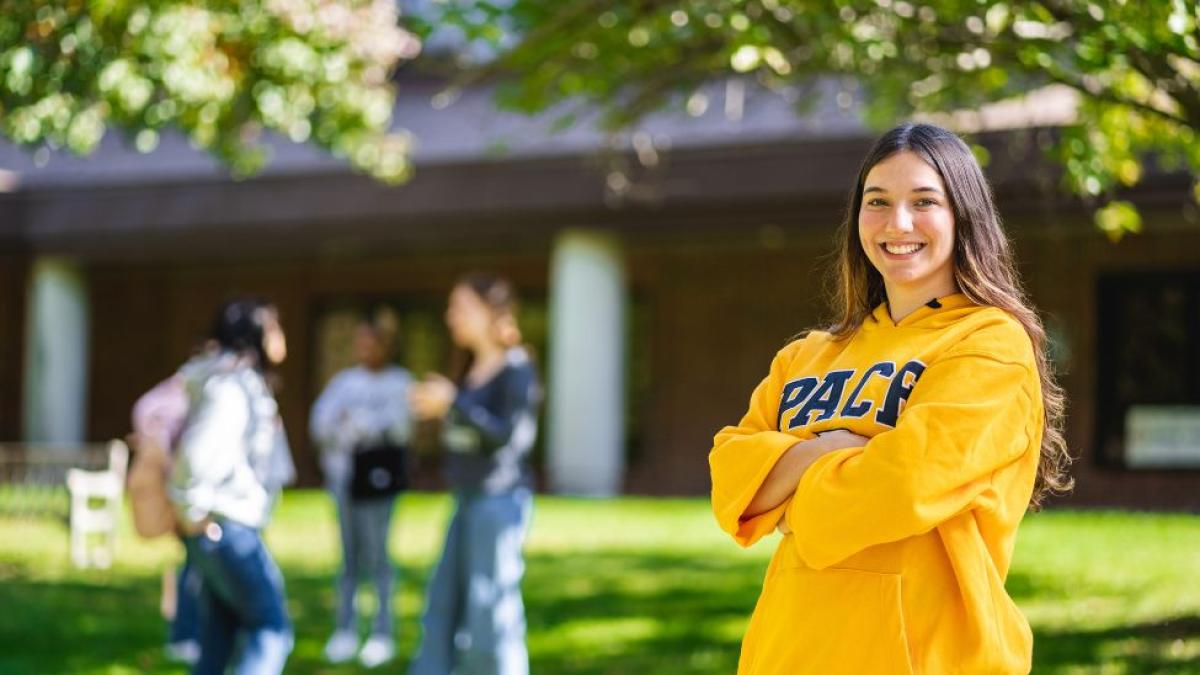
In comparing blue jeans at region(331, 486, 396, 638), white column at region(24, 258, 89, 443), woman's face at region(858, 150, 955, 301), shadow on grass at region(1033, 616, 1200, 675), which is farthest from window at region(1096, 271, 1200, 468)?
woman's face at region(858, 150, 955, 301)

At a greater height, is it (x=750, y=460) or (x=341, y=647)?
(x=750, y=460)

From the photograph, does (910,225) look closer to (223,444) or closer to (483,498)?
(223,444)

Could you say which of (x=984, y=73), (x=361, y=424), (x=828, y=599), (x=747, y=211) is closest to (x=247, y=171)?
(x=361, y=424)

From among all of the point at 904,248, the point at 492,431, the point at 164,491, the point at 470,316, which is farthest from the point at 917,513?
the point at 470,316

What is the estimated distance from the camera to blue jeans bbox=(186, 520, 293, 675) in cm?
590

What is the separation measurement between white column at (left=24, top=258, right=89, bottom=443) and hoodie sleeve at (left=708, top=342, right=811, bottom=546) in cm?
2361

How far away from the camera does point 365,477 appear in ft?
28.7

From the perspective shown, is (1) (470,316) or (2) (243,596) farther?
(1) (470,316)

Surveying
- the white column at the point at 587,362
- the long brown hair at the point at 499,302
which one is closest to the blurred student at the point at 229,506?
the long brown hair at the point at 499,302

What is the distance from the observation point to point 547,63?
8.76 metres

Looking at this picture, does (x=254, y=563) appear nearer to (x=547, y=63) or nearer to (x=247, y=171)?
(x=547, y=63)

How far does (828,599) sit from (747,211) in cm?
1669

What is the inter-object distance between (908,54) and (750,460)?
16.4 ft

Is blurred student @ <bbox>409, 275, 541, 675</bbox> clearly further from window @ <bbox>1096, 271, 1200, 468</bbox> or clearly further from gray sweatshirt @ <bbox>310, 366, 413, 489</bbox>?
window @ <bbox>1096, 271, 1200, 468</bbox>
